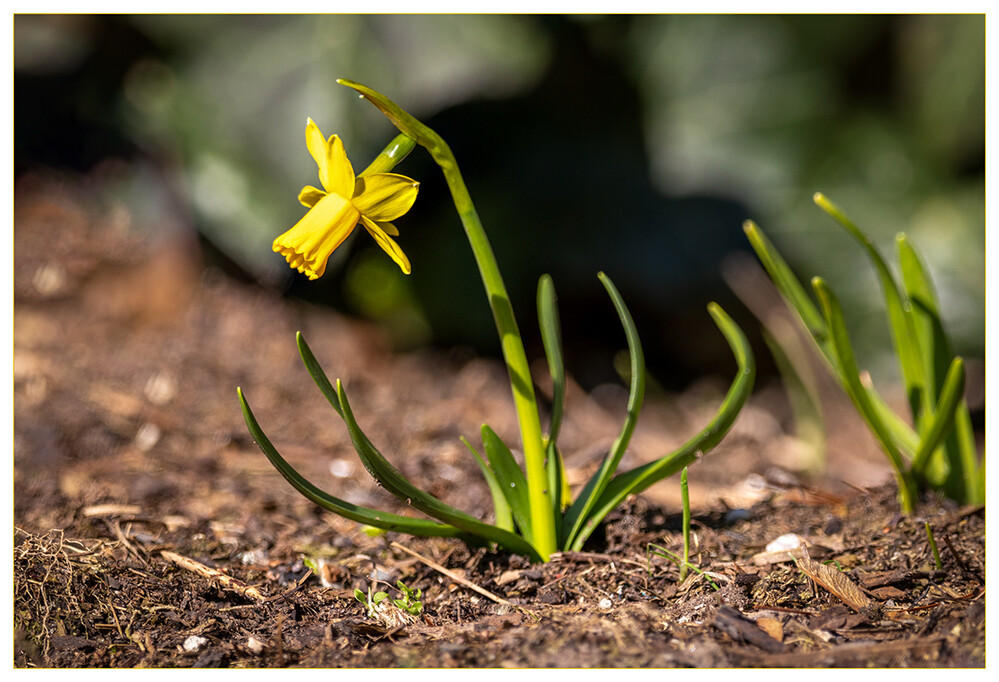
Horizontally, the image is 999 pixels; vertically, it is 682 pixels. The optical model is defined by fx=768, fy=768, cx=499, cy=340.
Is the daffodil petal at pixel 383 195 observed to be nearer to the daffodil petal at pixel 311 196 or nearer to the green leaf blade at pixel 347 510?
the daffodil petal at pixel 311 196

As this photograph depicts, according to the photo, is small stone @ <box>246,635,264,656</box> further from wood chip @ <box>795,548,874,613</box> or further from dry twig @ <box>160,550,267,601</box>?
wood chip @ <box>795,548,874,613</box>

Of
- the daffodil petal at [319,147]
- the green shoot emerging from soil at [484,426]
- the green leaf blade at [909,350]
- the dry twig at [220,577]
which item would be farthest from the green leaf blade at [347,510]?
the green leaf blade at [909,350]

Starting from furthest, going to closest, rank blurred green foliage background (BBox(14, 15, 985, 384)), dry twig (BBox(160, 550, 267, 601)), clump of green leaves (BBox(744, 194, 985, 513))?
blurred green foliage background (BBox(14, 15, 985, 384))
clump of green leaves (BBox(744, 194, 985, 513))
dry twig (BBox(160, 550, 267, 601))

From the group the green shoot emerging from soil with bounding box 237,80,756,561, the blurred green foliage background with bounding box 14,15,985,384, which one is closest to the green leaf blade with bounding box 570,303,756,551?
the green shoot emerging from soil with bounding box 237,80,756,561

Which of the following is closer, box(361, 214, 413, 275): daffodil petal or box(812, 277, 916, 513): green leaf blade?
box(361, 214, 413, 275): daffodil petal

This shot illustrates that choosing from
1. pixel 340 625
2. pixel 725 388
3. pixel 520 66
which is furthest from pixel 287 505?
pixel 725 388

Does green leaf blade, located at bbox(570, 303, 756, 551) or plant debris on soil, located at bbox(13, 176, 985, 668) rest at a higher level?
green leaf blade, located at bbox(570, 303, 756, 551)

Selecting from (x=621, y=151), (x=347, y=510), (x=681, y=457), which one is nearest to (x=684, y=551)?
(x=681, y=457)
